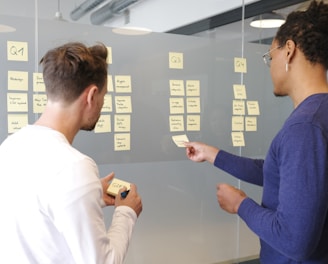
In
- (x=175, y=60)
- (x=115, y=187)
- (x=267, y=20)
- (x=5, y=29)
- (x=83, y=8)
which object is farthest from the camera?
(x=267, y=20)

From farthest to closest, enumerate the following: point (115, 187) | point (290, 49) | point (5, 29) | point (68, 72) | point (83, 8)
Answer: point (83, 8)
point (5, 29)
point (115, 187)
point (290, 49)
point (68, 72)

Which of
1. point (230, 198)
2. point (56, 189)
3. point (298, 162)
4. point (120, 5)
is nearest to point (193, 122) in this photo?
point (120, 5)

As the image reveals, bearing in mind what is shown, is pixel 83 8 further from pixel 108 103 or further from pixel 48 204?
pixel 48 204

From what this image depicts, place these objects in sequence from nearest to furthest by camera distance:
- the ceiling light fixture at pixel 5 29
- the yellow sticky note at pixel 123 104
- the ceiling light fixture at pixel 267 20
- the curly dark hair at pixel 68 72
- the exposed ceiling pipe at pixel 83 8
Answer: the curly dark hair at pixel 68 72
the ceiling light fixture at pixel 5 29
the exposed ceiling pipe at pixel 83 8
the yellow sticky note at pixel 123 104
the ceiling light fixture at pixel 267 20

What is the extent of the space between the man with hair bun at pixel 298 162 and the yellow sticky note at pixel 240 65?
922 mm

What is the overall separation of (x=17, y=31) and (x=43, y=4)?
0.61 feet

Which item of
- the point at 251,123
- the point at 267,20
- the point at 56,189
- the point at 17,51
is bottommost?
the point at 56,189

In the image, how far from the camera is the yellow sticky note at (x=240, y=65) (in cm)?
212

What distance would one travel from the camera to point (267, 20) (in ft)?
7.43

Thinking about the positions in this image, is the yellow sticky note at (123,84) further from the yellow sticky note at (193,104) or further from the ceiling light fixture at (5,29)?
the ceiling light fixture at (5,29)

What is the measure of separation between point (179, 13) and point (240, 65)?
19.8 inches

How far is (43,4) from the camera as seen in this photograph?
1.60m

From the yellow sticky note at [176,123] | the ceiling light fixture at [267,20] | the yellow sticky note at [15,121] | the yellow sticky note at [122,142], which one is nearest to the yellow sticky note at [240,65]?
the ceiling light fixture at [267,20]

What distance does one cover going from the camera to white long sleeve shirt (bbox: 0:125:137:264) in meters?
0.81
